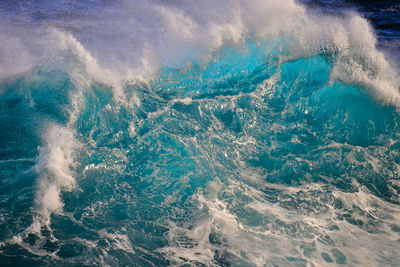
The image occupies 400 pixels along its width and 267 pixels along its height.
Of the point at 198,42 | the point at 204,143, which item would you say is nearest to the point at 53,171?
the point at 204,143

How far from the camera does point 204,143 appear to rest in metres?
4.61

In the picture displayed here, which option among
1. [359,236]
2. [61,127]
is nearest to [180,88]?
[61,127]

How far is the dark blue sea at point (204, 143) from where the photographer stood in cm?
325

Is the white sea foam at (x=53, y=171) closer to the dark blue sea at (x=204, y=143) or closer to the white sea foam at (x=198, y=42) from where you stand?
the dark blue sea at (x=204, y=143)

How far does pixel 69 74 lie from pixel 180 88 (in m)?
1.98

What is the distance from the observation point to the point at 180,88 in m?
5.73

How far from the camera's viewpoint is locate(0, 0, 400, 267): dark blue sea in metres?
3.25

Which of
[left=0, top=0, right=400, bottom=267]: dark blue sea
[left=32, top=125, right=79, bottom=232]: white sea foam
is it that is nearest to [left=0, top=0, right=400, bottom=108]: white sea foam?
[left=0, top=0, right=400, bottom=267]: dark blue sea

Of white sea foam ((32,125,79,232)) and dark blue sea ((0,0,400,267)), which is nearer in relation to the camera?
dark blue sea ((0,0,400,267))

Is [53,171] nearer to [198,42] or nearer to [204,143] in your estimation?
[204,143]

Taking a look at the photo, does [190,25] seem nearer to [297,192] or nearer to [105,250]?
[297,192]

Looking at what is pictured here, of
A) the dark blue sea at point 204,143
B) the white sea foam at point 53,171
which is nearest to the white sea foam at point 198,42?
the dark blue sea at point 204,143

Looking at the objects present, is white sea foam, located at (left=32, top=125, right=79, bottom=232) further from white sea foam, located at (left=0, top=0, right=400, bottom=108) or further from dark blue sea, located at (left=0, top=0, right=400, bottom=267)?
white sea foam, located at (left=0, top=0, right=400, bottom=108)

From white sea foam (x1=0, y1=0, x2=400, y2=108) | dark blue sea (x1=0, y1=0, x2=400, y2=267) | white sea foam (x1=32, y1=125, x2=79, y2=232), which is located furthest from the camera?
white sea foam (x1=0, y1=0, x2=400, y2=108)
